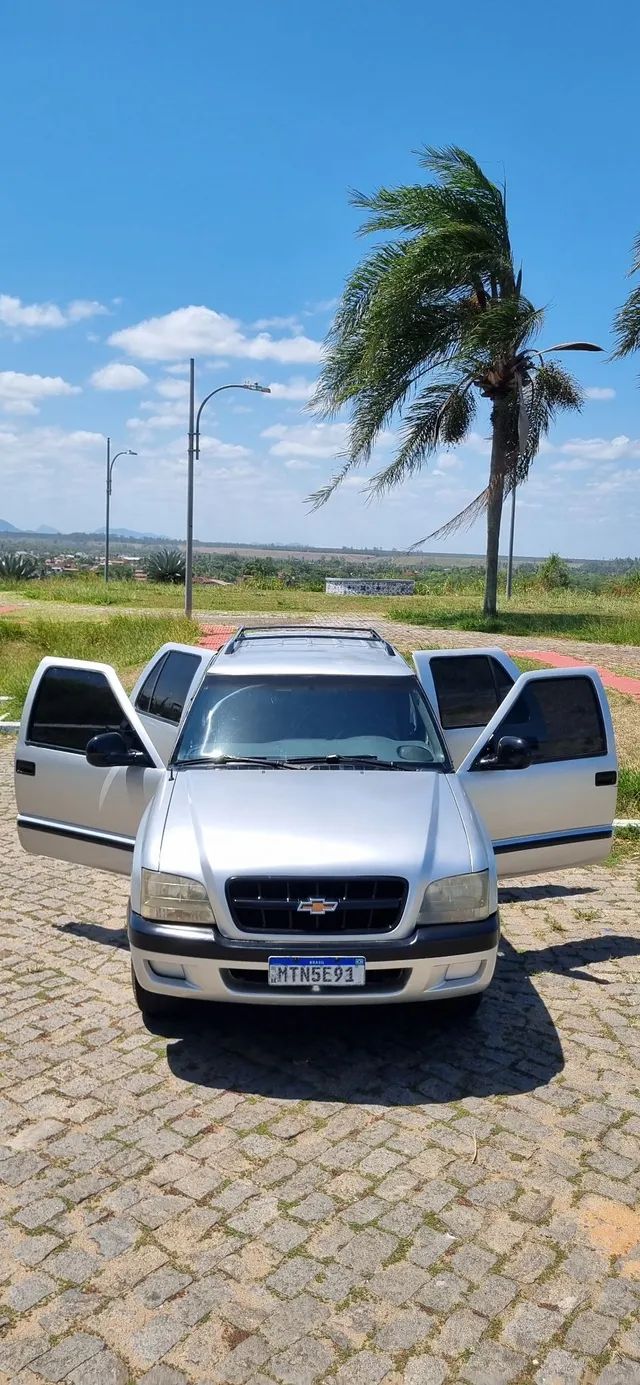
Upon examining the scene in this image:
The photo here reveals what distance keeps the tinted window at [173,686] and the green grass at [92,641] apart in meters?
8.07

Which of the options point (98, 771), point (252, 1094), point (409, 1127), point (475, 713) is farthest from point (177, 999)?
point (475, 713)

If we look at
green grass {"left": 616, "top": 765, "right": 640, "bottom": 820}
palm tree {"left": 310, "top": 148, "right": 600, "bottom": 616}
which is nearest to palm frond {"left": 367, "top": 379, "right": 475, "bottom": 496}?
palm tree {"left": 310, "top": 148, "right": 600, "bottom": 616}

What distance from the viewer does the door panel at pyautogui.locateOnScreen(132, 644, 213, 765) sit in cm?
734

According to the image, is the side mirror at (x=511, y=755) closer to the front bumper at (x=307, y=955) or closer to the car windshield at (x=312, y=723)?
the car windshield at (x=312, y=723)

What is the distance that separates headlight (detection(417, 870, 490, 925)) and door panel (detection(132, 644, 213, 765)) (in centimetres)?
308

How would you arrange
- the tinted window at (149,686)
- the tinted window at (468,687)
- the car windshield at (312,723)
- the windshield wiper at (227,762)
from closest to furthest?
the windshield wiper at (227,762) → the car windshield at (312,723) → the tinted window at (468,687) → the tinted window at (149,686)

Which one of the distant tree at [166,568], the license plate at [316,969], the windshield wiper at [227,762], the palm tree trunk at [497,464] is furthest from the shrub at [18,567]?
the license plate at [316,969]

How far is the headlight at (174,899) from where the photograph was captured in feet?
14.2

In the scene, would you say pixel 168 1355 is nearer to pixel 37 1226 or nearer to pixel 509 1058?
pixel 37 1226

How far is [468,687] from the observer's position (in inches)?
291

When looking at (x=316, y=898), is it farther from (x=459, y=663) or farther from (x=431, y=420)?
(x=431, y=420)

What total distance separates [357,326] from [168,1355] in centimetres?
2478

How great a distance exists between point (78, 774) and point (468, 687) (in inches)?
106

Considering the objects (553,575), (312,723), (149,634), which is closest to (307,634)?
(312,723)
